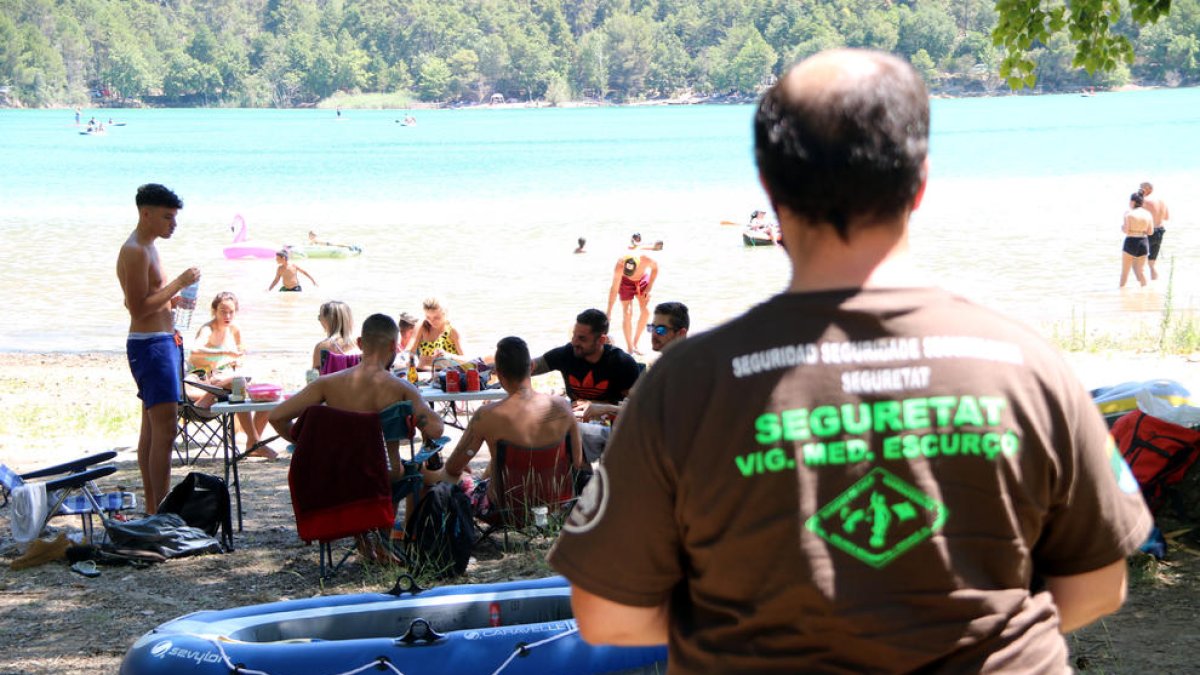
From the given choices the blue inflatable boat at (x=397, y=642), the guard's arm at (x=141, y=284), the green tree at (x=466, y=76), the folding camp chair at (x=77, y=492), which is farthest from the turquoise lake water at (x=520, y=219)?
the green tree at (x=466, y=76)

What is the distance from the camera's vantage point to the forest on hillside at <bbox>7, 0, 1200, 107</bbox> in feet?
433

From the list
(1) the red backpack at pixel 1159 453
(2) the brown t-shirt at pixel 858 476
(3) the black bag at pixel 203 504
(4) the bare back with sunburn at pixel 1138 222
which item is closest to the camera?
(2) the brown t-shirt at pixel 858 476

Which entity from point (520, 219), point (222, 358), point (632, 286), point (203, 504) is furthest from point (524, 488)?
point (520, 219)

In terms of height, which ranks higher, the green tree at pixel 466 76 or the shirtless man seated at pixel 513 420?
the green tree at pixel 466 76

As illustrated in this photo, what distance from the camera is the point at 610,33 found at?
14300cm

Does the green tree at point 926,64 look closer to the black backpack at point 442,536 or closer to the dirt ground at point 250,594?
the dirt ground at point 250,594

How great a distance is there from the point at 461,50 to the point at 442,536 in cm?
14413

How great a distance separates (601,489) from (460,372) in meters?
5.78

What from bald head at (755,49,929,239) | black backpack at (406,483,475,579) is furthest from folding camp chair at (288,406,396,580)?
bald head at (755,49,929,239)

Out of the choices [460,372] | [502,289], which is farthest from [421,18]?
[460,372]

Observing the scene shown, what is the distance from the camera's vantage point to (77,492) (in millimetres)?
6398

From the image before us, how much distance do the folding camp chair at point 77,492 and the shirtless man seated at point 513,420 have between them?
64.3 inches

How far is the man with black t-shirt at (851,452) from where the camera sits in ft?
4.51

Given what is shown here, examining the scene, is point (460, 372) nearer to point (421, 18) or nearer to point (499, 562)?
point (499, 562)
